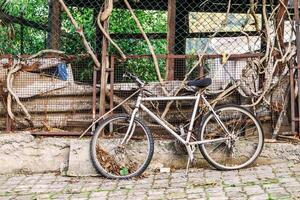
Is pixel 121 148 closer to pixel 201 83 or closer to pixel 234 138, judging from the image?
pixel 201 83

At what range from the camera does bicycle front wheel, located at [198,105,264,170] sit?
22.0 feet

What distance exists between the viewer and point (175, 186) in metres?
5.97

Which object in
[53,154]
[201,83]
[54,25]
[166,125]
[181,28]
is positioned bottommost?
[53,154]

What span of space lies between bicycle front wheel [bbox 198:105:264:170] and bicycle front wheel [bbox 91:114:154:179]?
833mm

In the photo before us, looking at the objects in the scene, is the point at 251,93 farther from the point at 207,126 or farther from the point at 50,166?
the point at 50,166

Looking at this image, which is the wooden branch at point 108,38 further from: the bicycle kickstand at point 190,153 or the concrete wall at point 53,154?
the bicycle kickstand at point 190,153

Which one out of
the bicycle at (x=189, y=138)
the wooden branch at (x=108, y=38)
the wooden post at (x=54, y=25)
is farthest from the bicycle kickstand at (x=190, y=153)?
the wooden post at (x=54, y=25)

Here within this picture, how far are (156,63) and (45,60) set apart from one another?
157cm

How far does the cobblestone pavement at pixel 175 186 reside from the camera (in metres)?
5.55

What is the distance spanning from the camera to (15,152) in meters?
6.96

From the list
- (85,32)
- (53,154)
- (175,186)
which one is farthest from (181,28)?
(175,186)

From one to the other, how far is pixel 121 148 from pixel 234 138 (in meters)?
1.49

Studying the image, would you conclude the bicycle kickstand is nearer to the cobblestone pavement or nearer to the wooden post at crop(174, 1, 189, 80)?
the cobblestone pavement

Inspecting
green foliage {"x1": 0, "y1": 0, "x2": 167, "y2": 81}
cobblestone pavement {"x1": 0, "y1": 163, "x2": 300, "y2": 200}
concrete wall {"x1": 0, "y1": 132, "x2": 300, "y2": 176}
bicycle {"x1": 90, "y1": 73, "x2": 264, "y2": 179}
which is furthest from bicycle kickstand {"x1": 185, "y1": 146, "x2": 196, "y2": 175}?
green foliage {"x1": 0, "y1": 0, "x2": 167, "y2": 81}
